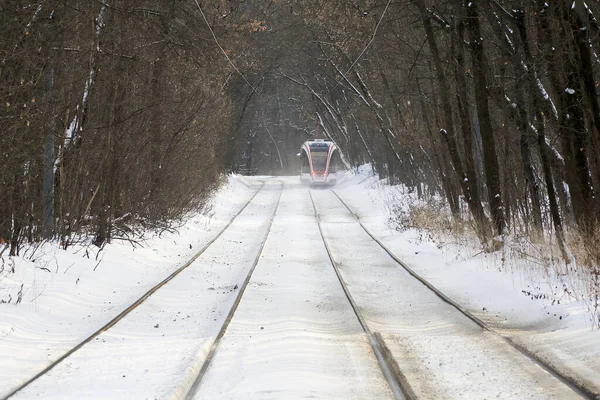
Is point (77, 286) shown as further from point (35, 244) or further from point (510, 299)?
point (510, 299)

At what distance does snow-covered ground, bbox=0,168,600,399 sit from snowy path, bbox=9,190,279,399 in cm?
3

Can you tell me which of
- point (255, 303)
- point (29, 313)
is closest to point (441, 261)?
point (255, 303)

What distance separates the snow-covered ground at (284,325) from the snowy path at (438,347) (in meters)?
0.03

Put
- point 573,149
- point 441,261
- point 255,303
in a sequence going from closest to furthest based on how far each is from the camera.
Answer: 1. point 255,303
2. point 573,149
3. point 441,261

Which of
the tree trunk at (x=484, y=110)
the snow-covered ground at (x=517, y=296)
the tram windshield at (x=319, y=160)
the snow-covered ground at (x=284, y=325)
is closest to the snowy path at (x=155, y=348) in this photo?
the snow-covered ground at (x=284, y=325)

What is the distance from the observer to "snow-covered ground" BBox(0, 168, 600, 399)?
744 centimetres

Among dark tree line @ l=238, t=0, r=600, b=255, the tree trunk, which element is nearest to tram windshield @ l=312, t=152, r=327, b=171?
dark tree line @ l=238, t=0, r=600, b=255

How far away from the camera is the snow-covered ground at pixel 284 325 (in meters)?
7.44

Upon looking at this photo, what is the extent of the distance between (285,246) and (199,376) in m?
12.7

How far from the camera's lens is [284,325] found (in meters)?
10.2

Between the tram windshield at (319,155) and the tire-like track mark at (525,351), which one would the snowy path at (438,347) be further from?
the tram windshield at (319,155)

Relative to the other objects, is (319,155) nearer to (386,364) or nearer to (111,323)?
(111,323)

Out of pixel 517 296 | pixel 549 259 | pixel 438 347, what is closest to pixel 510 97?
pixel 549 259

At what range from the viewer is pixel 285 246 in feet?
66.4
